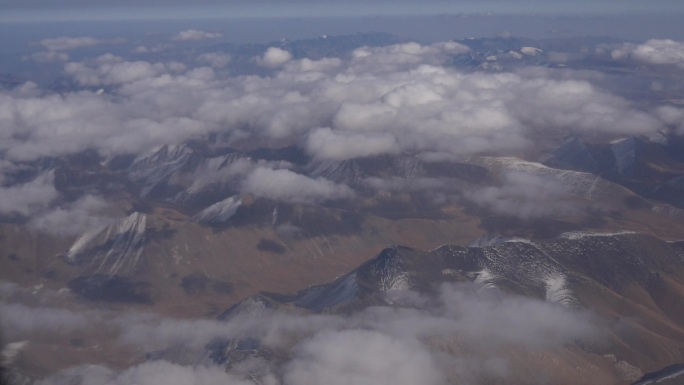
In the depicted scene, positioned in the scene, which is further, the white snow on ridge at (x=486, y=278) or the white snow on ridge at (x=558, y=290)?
the white snow on ridge at (x=486, y=278)

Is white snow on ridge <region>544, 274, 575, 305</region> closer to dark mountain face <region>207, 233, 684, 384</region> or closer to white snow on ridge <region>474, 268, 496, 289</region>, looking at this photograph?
dark mountain face <region>207, 233, 684, 384</region>

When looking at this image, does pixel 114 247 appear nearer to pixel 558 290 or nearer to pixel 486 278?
pixel 486 278

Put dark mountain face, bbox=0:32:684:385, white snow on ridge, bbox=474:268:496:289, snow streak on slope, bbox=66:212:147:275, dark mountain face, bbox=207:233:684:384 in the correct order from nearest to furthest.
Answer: dark mountain face, bbox=0:32:684:385, dark mountain face, bbox=207:233:684:384, white snow on ridge, bbox=474:268:496:289, snow streak on slope, bbox=66:212:147:275

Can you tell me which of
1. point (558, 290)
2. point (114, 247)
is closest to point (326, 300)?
point (558, 290)

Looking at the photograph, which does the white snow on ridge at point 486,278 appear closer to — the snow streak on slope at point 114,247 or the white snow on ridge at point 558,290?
the white snow on ridge at point 558,290

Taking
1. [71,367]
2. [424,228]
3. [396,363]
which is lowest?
[424,228]

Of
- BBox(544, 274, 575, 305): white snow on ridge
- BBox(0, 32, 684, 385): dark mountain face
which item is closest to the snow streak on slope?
BBox(0, 32, 684, 385): dark mountain face

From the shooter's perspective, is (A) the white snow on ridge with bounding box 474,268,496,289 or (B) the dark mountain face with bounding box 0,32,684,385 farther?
(A) the white snow on ridge with bounding box 474,268,496,289

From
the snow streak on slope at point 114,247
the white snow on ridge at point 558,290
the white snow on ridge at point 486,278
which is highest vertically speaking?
the white snow on ridge at point 486,278

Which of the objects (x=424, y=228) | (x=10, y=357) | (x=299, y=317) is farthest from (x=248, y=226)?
(x=10, y=357)

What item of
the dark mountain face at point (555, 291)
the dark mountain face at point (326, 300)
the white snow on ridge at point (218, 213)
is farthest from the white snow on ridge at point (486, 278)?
the white snow on ridge at point (218, 213)

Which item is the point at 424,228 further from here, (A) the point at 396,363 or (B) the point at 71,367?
(B) the point at 71,367
